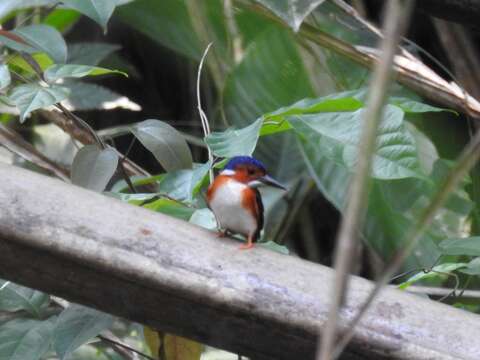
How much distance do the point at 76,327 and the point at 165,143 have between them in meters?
0.36

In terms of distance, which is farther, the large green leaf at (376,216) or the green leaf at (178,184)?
the large green leaf at (376,216)

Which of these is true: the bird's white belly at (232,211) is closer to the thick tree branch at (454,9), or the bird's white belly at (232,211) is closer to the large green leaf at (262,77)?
the thick tree branch at (454,9)

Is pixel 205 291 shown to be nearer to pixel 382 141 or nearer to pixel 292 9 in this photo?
pixel 382 141

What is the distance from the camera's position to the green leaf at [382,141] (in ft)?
4.18

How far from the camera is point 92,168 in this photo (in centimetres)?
139

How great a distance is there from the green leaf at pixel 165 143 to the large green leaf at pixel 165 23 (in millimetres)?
1279

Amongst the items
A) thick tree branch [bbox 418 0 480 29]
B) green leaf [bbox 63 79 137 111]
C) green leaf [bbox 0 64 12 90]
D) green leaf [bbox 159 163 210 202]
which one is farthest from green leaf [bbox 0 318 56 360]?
green leaf [bbox 63 79 137 111]

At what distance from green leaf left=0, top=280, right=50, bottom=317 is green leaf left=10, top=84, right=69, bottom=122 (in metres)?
0.32

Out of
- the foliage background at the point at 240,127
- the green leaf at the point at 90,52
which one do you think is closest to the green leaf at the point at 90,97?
the foliage background at the point at 240,127

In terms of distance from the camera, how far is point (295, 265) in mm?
983

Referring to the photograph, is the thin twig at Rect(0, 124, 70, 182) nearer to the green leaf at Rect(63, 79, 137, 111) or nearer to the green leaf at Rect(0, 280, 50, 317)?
the green leaf at Rect(0, 280, 50, 317)

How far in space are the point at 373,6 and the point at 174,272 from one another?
86.2 inches

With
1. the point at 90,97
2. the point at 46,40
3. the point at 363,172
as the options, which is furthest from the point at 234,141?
the point at 90,97

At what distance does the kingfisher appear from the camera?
1.32m
